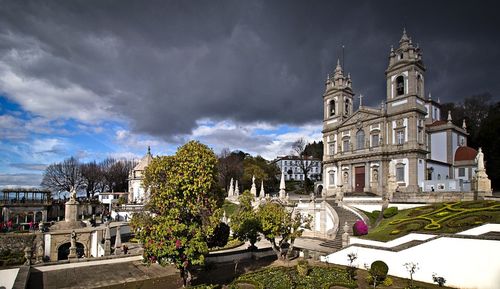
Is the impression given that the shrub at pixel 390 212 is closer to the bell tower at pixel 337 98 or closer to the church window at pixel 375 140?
the church window at pixel 375 140

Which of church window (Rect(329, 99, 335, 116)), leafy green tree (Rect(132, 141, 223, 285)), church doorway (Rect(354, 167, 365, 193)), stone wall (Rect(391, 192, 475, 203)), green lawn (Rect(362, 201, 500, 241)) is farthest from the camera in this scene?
church window (Rect(329, 99, 335, 116))

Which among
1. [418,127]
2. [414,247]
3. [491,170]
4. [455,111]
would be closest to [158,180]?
[414,247]

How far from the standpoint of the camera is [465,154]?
40.2 m

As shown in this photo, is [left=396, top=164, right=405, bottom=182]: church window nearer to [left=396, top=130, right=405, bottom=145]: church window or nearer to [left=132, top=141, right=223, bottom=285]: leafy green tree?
[left=396, top=130, right=405, bottom=145]: church window

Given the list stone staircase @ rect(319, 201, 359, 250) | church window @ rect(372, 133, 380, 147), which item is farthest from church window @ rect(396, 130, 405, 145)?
stone staircase @ rect(319, 201, 359, 250)

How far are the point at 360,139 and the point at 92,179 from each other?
2711 inches

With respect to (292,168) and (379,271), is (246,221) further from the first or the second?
(292,168)

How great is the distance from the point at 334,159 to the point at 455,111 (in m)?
28.3

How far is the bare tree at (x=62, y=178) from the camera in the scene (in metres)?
77.6

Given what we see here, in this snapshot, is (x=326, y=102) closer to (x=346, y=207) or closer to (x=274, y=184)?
(x=346, y=207)

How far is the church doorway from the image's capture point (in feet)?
139

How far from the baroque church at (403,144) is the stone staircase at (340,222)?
395 centimetres

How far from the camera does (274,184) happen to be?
84.5 m

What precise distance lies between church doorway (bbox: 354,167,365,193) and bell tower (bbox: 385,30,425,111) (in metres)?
9.22
